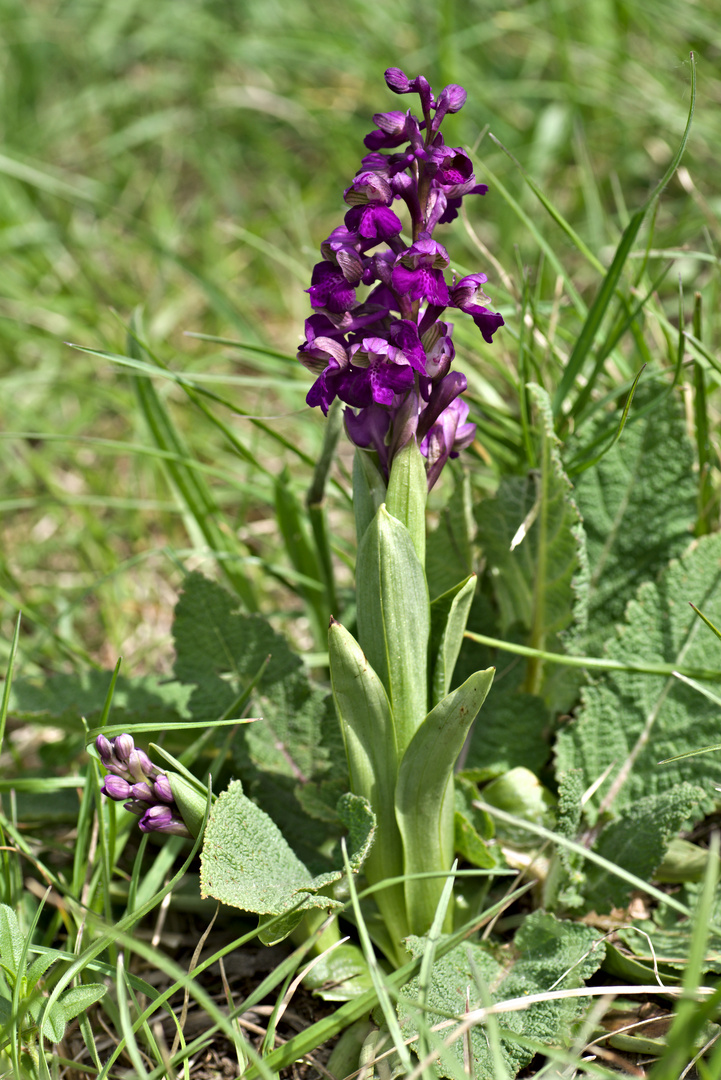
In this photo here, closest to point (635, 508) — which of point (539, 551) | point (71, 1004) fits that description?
point (539, 551)

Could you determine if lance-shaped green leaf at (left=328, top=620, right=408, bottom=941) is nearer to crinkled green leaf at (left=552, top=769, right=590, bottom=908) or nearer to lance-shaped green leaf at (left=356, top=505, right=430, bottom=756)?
lance-shaped green leaf at (left=356, top=505, right=430, bottom=756)

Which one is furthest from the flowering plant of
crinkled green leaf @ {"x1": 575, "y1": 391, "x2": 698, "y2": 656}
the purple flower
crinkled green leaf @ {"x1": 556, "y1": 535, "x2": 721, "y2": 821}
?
crinkled green leaf @ {"x1": 575, "y1": 391, "x2": 698, "y2": 656}

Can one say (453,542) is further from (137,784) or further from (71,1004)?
(71,1004)

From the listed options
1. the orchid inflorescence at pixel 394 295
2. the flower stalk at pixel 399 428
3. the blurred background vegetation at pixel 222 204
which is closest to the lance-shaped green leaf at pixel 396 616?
the flower stalk at pixel 399 428

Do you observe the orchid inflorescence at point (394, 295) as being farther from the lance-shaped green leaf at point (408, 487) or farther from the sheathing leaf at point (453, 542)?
the sheathing leaf at point (453, 542)

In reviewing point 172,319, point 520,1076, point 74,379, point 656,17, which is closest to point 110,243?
point 172,319

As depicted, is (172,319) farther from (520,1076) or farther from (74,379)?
(520,1076)
